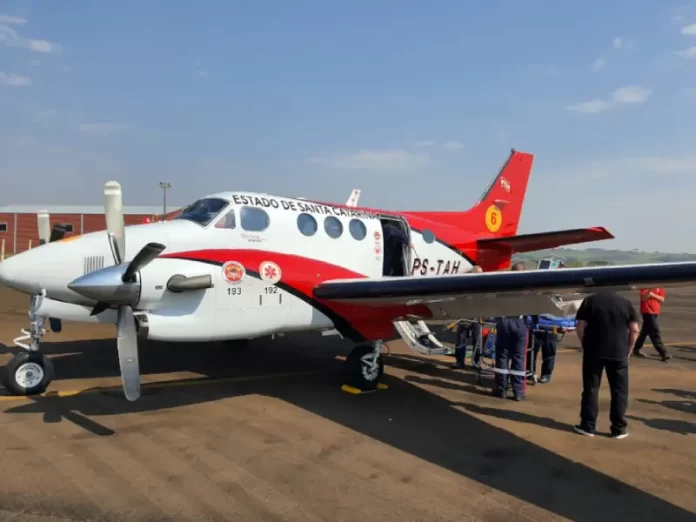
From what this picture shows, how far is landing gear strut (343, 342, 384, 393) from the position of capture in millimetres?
8531

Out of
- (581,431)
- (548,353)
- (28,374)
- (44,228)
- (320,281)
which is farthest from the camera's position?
(548,353)

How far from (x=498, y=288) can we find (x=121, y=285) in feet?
15.8

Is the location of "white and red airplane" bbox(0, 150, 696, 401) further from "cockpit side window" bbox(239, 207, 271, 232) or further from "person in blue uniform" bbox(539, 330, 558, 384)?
"person in blue uniform" bbox(539, 330, 558, 384)

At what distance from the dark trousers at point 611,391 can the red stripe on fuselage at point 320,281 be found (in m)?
2.82

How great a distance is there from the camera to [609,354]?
6496 mm

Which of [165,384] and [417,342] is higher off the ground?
[417,342]

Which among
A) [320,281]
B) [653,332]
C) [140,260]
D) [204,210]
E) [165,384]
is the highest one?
[204,210]

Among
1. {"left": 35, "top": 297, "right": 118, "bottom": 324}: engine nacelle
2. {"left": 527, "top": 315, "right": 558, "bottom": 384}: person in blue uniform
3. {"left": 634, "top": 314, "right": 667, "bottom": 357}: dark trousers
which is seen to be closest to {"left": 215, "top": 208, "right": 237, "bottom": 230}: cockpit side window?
{"left": 35, "top": 297, "right": 118, "bottom": 324}: engine nacelle

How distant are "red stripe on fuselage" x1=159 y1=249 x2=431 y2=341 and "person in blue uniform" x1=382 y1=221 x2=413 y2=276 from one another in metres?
1.22

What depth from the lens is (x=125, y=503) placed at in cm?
450

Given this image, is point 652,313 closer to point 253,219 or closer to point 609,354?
point 609,354

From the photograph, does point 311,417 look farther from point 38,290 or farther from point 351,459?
point 38,290

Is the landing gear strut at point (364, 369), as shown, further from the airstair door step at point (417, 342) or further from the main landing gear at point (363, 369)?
the airstair door step at point (417, 342)

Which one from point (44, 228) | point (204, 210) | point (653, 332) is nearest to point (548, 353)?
point (653, 332)
